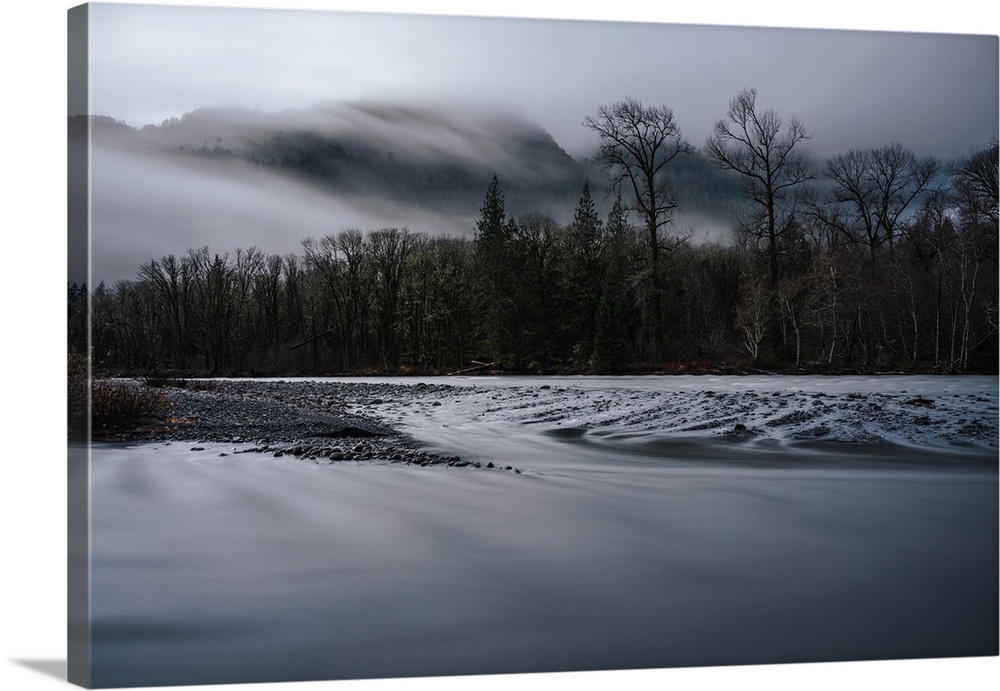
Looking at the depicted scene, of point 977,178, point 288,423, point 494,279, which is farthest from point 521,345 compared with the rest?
point 977,178

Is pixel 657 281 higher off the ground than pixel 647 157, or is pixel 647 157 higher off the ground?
pixel 647 157

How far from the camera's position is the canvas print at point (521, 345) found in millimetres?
6027

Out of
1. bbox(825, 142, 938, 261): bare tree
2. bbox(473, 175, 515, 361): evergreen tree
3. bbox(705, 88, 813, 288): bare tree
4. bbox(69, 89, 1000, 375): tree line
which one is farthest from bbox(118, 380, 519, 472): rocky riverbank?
bbox(825, 142, 938, 261): bare tree

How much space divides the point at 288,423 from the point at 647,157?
2654 mm

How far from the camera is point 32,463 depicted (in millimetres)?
6301

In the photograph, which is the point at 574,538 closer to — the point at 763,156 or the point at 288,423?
the point at 288,423

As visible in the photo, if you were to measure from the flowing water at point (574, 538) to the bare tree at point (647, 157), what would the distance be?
0.80 meters

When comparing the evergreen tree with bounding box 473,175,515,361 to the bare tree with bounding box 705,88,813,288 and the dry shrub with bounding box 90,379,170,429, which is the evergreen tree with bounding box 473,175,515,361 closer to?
the bare tree with bounding box 705,88,813,288

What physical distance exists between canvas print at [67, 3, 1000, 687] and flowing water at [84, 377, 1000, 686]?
0.8 inches

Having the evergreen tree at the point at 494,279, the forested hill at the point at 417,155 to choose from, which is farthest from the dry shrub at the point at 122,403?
the evergreen tree at the point at 494,279

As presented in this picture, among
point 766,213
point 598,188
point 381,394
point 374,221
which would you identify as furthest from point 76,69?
point 766,213

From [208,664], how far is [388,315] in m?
2.33

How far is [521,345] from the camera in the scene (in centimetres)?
725

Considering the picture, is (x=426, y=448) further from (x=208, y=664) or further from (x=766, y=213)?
(x=766, y=213)
